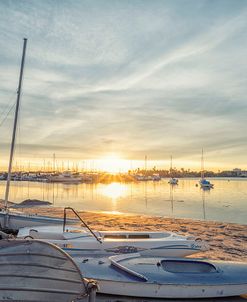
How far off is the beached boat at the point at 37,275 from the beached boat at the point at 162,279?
9.20 ft

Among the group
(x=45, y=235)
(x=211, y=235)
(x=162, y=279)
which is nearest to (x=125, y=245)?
(x=45, y=235)

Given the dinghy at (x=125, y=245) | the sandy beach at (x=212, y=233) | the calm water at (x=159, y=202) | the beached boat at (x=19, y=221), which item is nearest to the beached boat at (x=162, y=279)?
the dinghy at (x=125, y=245)

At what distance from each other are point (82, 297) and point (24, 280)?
2.75 feet

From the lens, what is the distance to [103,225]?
18625 mm

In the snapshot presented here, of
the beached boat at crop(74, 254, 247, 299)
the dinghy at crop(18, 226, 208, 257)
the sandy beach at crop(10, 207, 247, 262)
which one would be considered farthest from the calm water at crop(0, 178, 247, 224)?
the beached boat at crop(74, 254, 247, 299)

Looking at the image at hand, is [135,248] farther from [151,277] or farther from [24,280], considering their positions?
[24,280]

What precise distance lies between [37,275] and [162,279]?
12.0ft

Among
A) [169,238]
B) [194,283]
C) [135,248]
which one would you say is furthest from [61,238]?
[194,283]

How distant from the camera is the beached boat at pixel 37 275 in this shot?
4.13 metres

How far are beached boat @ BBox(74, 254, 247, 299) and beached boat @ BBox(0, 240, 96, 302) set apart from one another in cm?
280

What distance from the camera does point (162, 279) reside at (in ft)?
23.5

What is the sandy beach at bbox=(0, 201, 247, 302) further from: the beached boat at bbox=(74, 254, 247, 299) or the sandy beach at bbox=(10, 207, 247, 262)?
the beached boat at bbox=(74, 254, 247, 299)

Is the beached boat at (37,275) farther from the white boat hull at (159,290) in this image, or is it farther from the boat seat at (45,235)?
the boat seat at (45,235)

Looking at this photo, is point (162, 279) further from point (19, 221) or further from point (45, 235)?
point (19, 221)
